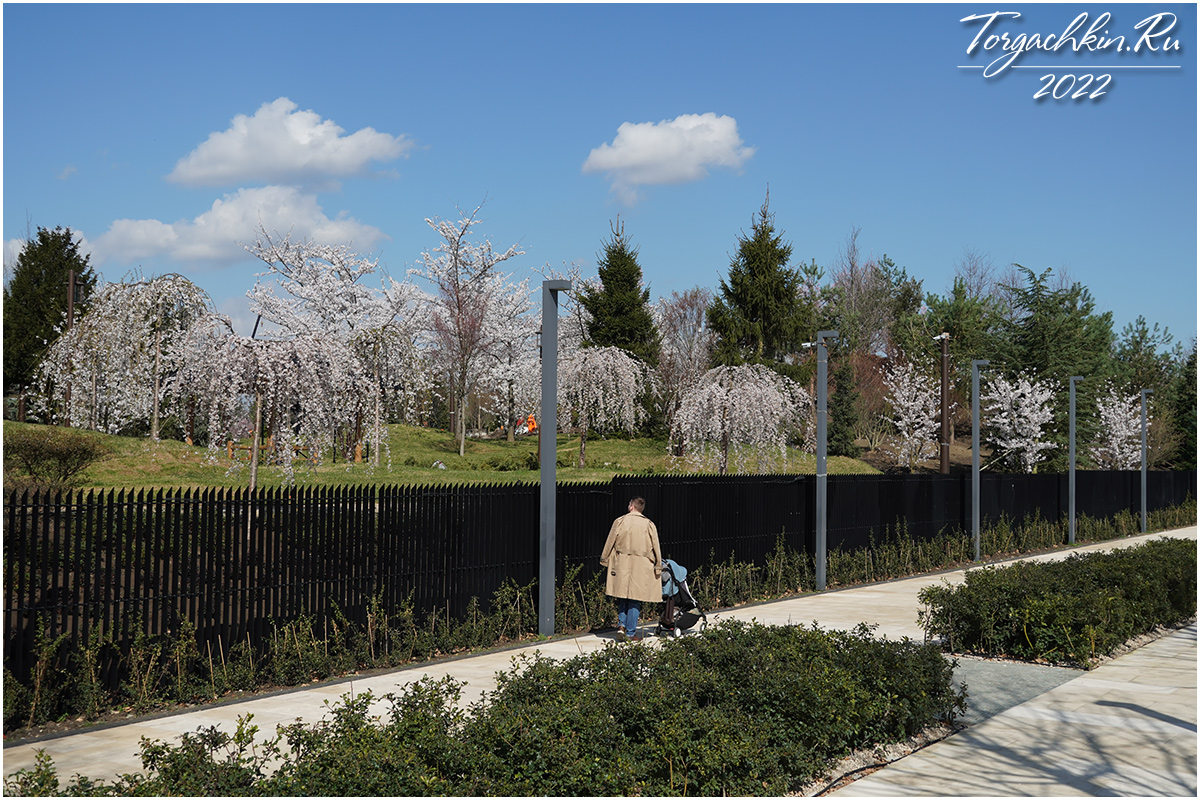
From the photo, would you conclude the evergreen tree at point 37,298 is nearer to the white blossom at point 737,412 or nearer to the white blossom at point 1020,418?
the white blossom at point 737,412

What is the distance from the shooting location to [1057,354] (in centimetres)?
4994

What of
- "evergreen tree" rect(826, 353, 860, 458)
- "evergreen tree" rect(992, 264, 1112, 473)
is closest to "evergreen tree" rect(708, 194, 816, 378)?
"evergreen tree" rect(826, 353, 860, 458)

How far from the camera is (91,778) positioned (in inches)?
239

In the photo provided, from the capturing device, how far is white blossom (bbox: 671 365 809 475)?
90.9ft

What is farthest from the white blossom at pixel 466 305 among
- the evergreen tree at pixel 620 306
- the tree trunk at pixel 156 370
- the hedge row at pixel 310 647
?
the hedge row at pixel 310 647

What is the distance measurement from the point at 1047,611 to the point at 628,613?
4529mm

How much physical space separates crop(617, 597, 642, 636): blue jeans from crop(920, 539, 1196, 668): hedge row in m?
3.36

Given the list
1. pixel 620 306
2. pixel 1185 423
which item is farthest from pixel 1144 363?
pixel 620 306

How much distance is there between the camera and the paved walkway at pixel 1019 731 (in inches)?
245

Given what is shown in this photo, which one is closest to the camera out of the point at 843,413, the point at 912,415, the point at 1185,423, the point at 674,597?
the point at 674,597

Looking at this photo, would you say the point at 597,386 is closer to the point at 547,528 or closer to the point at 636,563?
the point at 547,528

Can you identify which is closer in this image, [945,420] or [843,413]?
[945,420]

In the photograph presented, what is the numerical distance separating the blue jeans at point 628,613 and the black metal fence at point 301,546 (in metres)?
1.16

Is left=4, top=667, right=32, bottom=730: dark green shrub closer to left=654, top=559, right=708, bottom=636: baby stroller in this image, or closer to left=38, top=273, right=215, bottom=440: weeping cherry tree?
left=654, top=559, right=708, bottom=636: baby stroller
